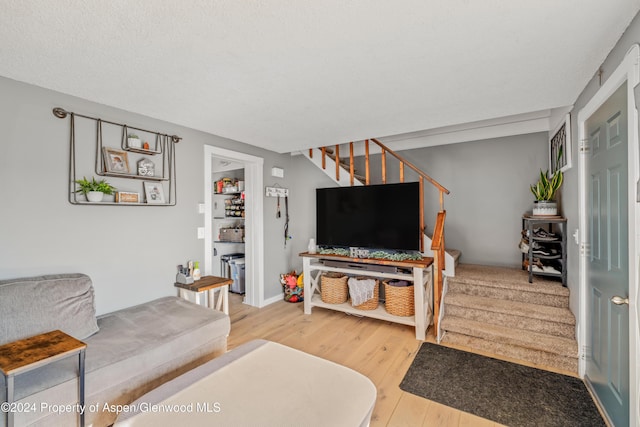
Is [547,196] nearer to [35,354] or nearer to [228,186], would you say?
[35,354]

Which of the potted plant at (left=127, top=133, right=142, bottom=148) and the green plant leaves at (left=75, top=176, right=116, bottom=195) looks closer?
the green plant leaves at (left=75, top=176, right=116, bottom=195)

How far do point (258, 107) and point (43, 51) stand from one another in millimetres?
1353

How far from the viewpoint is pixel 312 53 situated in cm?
164

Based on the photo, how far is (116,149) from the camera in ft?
8.20

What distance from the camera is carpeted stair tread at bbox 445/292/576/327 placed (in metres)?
2.55

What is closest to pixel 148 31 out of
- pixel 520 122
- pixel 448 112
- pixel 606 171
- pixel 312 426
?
pixel 312 426

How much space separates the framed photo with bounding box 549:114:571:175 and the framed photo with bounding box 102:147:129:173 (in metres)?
3.89

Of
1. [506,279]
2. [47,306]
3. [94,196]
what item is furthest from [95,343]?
[506,279]

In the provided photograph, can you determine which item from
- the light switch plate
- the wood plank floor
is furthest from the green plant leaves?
the light switch plate

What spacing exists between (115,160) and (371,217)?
2.71 m

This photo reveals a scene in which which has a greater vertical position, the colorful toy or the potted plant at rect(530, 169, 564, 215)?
the potted plant at rect(530, 169, 564, 215)

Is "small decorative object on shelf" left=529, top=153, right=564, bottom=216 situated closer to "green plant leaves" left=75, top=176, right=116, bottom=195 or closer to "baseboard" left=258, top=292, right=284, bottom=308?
"baseboard" left=258, top=292, right=284, bottom=308

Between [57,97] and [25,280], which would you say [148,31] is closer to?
[57,97]

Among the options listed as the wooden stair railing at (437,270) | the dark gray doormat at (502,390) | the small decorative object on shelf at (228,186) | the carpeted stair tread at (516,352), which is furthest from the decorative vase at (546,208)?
the small decorative object on shelf at (228,186)
